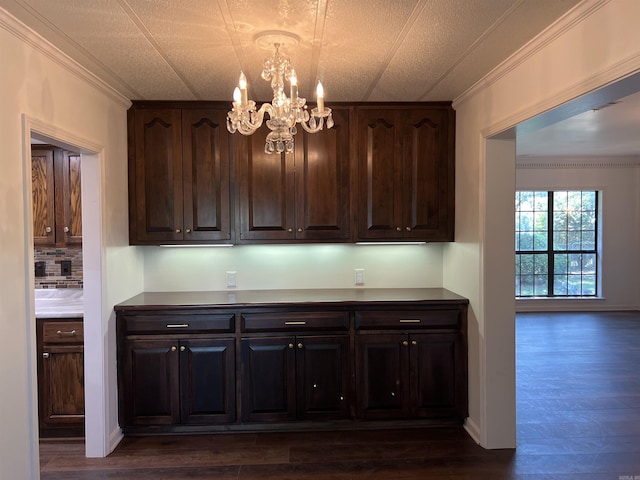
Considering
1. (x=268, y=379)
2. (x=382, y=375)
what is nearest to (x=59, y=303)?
(x=268, y=379)

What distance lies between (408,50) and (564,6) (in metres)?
0.75

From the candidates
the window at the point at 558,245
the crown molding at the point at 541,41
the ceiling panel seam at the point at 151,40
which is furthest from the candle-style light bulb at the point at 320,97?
the window at the point at 558,245

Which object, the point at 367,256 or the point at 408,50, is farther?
the point at 367,256

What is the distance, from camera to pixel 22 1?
5.64 ft

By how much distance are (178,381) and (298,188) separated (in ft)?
5.56

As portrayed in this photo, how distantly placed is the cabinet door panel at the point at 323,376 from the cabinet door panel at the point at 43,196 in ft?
7.15

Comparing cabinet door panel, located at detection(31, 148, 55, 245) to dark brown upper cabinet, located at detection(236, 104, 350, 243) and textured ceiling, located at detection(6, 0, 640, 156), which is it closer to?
textured ceiling, located at detection(6, 0, 640, 156)

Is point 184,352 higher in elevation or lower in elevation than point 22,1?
lower

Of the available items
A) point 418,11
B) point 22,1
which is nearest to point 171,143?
point 22,1

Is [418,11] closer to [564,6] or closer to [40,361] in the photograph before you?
[564,6]

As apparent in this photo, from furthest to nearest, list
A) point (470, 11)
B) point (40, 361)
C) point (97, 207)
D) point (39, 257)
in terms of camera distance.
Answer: point (39, 257), point (40, 361), point (97, 207), point (470, 11)

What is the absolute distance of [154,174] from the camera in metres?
3.22

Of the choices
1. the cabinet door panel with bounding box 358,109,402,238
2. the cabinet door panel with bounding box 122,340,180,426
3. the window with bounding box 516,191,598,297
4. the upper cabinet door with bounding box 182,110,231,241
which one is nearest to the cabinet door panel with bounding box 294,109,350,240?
the cabinet door panel with bounding box 358,109,402,238

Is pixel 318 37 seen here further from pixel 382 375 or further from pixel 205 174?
pixel 382 375
